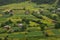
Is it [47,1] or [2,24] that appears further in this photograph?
[47,1]

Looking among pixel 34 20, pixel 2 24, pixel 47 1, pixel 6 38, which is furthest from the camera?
pixel 47 1

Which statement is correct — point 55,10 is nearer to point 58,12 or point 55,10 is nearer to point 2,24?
point 58,12

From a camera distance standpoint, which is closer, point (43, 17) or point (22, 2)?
point (43, 17)

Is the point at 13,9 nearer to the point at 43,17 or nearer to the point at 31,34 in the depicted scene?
the point at 43,17

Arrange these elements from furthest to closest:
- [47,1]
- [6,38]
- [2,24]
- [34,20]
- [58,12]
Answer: [47,1] < [58,12] < [34,20] < [2,24] < [6,38]

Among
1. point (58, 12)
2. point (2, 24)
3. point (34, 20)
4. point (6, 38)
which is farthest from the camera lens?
point (58, 12)

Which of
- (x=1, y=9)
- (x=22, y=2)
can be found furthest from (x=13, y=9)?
(x=22, y=2)

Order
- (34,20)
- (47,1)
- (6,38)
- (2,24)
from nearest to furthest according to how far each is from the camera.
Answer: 1. (6,38)
2. (2,24)
3. (34,20)
4. (47,1)

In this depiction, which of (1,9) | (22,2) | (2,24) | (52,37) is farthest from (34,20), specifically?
(22,2)

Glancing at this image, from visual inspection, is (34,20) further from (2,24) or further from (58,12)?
(58,12)

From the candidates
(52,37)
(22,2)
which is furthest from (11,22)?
(22,2)
